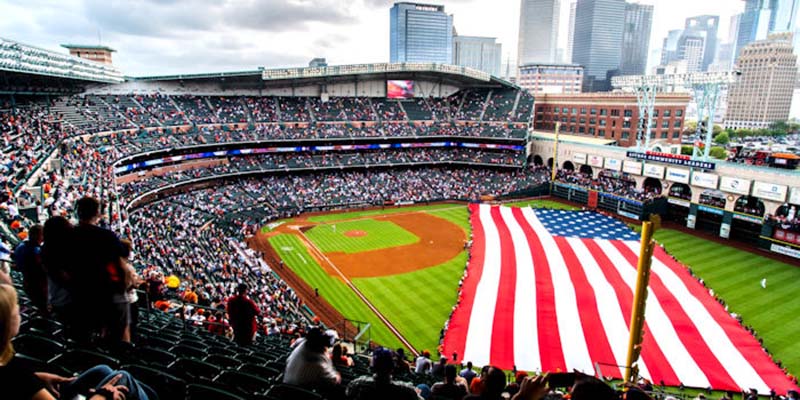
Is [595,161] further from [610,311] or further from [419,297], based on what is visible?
[419,297]

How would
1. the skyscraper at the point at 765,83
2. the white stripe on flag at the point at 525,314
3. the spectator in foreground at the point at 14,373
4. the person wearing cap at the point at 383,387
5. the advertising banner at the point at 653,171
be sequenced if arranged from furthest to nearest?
the skyscraper at the point at 765,83, the advertising banner at the point at 653,171, the white stripe on flag at the point at 525,314, the person wearing cap at the point at 383,387, the spectator in foreground at the point at 14,373

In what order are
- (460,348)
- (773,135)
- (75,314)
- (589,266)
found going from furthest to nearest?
1. (773,135)
2. (589,266)
3. (460,348)
4. (75,314)

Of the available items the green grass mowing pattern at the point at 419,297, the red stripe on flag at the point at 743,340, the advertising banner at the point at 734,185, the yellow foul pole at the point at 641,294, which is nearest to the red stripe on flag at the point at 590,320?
the yellow foul pole at the point at 641,294

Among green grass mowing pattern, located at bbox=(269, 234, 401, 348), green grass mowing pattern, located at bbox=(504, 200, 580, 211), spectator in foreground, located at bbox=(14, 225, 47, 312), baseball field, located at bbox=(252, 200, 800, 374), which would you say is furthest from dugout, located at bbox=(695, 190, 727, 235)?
spectator in foreground, located at bbox=(14, 225, 47, 312)

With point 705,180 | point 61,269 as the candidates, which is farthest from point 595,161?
point 61,269

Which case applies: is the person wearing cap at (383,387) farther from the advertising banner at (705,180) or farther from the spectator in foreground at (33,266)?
the advertising banner at (705,180)

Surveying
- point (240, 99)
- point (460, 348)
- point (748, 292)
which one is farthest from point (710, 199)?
point (240, 99)

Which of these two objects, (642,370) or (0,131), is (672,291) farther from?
(0,131)
